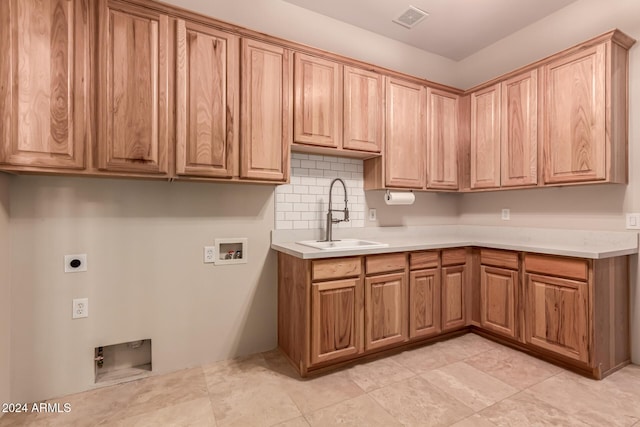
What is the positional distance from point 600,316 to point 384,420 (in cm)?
169

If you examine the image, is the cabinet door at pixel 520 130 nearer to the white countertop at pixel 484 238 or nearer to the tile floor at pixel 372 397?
the white countertop at pixel 484 238

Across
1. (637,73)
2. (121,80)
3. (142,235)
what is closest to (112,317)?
(142,235)

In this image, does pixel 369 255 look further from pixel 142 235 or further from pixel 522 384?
pixel 142 235

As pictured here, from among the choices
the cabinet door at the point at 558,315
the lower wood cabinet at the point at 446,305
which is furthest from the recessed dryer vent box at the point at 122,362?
the cabinet door at the point at 558,315

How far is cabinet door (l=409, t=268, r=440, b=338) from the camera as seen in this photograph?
8.38 feet

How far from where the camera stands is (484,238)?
3.31 meters

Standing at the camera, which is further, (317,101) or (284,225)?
(284,225)

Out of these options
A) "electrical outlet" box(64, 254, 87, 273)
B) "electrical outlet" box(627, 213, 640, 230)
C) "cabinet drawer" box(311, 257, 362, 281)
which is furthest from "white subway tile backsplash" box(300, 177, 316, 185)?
"electrical outlet" box(627, 213, 640, 230)

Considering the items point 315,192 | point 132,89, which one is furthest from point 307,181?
point 132,89

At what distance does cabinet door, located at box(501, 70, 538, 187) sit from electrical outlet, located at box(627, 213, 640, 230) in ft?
2.15

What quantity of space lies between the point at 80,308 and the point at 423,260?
2.52 m

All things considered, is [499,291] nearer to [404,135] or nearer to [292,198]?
[404,135]

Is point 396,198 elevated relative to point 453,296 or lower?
elevated

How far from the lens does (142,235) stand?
216 cm
